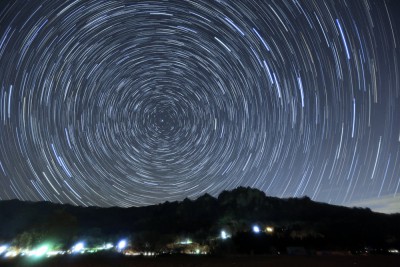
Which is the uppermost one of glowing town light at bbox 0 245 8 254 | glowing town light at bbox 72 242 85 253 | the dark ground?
glowing town light at bbox 72 242 85 253

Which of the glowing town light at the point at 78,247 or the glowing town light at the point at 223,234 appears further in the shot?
the glowing town light at the point at 223,234

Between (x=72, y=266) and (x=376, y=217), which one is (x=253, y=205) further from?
(x=72, y=266)

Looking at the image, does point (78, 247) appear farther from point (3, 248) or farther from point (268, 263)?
point (268, 263)

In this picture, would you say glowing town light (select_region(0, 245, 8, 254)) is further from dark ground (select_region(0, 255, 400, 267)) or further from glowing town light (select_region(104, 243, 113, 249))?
dark ground (select_region(0, 255, 400, 267))

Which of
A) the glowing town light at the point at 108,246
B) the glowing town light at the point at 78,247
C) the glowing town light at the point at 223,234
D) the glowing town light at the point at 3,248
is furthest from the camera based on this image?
the glowing town light at the point at 108,246

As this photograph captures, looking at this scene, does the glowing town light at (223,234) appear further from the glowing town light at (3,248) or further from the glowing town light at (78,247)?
the glowing town light at (3,248)

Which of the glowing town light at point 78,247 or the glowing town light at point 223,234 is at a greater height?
the glowing town light at point 223,234

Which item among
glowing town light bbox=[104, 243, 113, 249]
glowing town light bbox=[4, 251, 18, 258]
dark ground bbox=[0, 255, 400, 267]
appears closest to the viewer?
dark ground bbox=[0, 255, 400, 267]

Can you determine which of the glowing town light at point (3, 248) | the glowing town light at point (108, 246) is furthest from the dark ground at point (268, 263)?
the glowing town light at point (108, 246)

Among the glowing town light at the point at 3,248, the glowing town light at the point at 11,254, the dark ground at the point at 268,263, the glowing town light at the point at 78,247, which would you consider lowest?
the dark ground at the point at 268,263

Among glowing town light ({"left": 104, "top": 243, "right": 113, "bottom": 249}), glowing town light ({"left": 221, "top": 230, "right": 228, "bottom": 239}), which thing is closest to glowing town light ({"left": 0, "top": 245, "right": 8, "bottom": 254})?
glowing town light ({"left": 104, "top": 243, "right": 113, "bottom": 249})

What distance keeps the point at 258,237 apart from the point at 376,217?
43860 mm

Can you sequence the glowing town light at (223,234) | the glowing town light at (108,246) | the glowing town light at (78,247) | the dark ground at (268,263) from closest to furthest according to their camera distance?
the dark ground at (268,263) < the glowing town light at (78,247) < the glowing town light at (223,234) < the glowing town light at (108,246)

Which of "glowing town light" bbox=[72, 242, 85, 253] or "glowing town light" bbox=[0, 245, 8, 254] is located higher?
"glowing town light" bbox=[72, 242, 85, 253]
